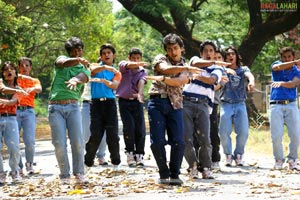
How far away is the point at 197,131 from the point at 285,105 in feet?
6.56

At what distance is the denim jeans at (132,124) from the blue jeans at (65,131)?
2680 millimetres

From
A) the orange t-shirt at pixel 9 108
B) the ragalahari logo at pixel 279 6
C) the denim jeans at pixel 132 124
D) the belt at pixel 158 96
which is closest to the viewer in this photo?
the belt at pixel 158 96

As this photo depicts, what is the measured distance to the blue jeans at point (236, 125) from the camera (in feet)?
39.4

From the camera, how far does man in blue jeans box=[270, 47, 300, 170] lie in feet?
36.8

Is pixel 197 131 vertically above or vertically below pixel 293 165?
above

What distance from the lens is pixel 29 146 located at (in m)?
11.6

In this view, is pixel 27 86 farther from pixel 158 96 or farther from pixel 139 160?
pixel 158 96

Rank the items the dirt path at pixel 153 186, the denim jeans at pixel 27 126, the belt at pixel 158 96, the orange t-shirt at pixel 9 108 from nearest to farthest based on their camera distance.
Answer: the dirt path at pixel 153 186 < the belt at pixel 158 96 < the orange t-shirt at pixel 9 108 < the denim jeans at pixel 27 126

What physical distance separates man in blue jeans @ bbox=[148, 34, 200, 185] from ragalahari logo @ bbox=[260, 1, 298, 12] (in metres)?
15.9

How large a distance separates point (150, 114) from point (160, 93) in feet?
0.95

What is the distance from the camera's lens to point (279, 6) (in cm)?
2472

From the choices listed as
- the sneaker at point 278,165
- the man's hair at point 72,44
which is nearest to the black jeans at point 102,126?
the man's hair at point 72,44

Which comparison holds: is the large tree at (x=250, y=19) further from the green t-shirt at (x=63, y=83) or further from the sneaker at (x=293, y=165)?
the green t-shirt at (x=63, y=83)

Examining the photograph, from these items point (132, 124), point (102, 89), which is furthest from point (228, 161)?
point (102, 89)
